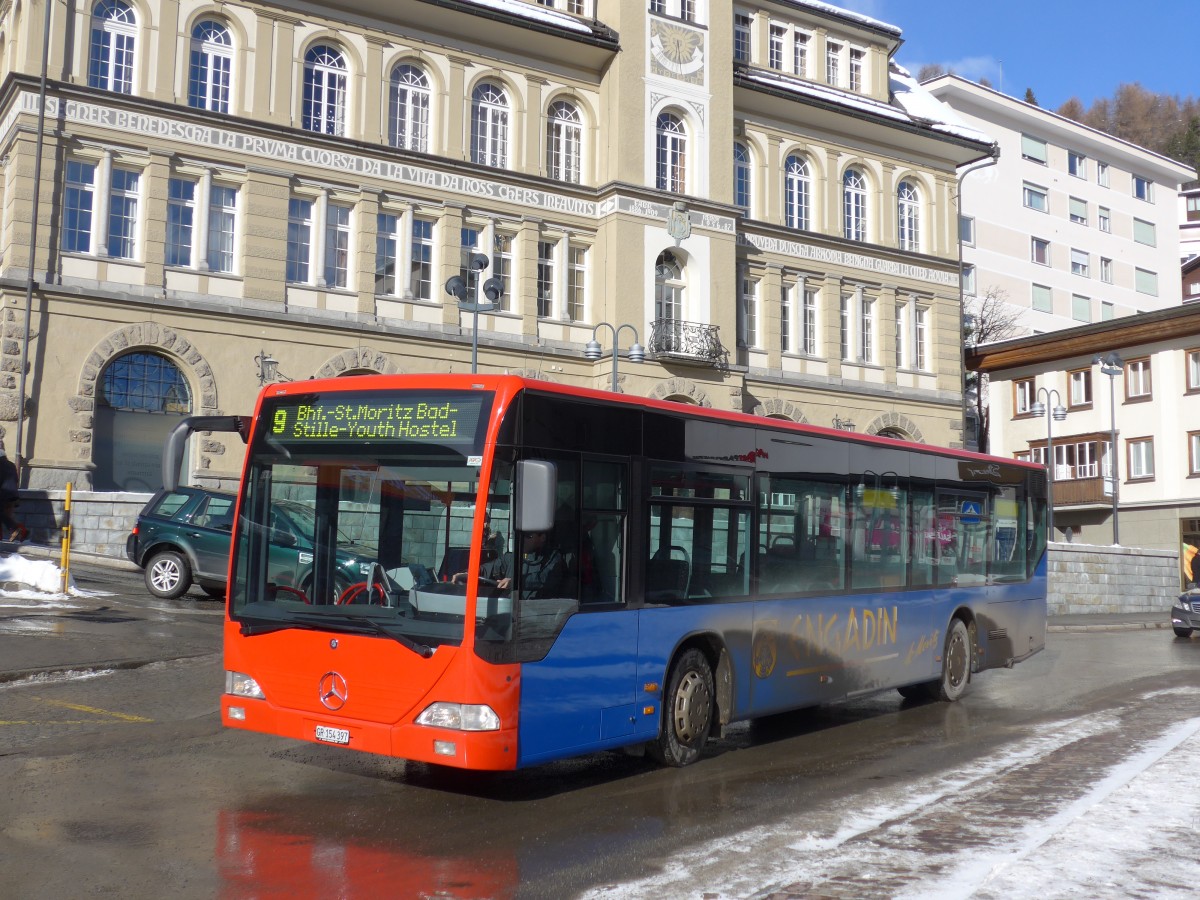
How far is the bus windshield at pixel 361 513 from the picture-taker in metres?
7.67

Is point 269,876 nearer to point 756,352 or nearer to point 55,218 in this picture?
point 55,218

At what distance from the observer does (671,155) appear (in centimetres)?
3684

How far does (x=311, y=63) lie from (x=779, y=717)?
24.8m

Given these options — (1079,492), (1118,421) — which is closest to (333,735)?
(1079,492)

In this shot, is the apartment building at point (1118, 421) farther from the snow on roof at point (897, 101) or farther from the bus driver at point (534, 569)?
the bus driver at point (534, 569)

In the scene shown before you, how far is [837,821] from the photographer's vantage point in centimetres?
758

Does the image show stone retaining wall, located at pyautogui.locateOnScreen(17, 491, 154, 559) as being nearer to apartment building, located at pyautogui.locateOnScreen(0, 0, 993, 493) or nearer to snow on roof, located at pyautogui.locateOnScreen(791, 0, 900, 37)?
apartment building, located at pyautogui.locateOnScreen(0, 0, 993, 493)

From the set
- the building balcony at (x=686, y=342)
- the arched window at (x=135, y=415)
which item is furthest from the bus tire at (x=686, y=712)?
the building balcony at (x=686, y=342)

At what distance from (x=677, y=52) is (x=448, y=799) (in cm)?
3225

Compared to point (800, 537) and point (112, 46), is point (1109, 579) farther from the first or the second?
point (112, 46)

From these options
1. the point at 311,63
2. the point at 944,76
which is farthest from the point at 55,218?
the point at 944,76

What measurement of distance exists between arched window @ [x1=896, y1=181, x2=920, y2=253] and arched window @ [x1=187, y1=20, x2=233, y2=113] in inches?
923

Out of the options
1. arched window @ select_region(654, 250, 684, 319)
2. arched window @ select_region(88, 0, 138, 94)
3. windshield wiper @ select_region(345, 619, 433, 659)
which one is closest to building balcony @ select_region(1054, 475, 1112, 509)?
arched window @ select_region(654, 250, 684, 319)

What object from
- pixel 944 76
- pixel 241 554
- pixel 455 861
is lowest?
pixel 455 861
